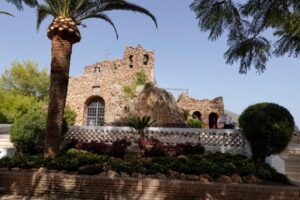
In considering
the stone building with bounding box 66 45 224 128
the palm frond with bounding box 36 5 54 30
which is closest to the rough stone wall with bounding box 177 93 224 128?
the stone building with bounding box 66 45 224 128

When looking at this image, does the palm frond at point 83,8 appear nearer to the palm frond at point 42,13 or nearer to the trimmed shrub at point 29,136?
the palm frond at point 42,13

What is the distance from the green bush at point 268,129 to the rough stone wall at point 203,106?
19197mm

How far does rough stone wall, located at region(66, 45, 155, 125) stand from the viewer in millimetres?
26984

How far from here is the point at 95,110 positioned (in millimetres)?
27781

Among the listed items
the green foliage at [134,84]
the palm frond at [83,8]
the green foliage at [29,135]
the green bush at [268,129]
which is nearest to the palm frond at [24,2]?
the palm frond at [83,8]

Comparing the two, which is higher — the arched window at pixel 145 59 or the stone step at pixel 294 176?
Result: the arched window at pixel 145 59

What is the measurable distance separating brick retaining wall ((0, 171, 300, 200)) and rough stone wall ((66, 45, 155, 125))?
19660 millimetres

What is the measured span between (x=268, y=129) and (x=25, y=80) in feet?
90.3

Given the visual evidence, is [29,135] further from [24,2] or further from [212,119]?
[212,119]

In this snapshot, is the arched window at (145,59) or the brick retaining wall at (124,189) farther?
the arched window at (145,59)

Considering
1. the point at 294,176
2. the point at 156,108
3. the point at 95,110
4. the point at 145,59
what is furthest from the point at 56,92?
the point at 145,59

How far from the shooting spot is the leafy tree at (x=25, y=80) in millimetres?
31016

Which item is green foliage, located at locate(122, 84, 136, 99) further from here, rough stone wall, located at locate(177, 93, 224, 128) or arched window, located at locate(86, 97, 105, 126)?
rough stone wall, located at locate(177, 93, 224, 128)

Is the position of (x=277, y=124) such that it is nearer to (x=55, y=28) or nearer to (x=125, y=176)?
(x=125, y=176)
